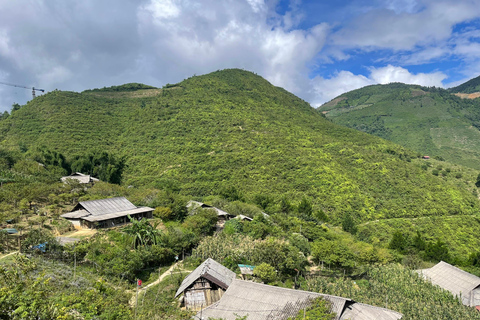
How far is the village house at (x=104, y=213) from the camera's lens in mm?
26219

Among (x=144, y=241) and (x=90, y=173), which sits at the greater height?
(x=90, y=173)

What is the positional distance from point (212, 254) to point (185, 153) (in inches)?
1721

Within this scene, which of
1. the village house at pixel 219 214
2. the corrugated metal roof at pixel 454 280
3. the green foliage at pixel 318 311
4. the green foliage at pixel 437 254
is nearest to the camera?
the green foliage at pixel 318 311

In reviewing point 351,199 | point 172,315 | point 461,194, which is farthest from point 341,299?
point 461,194

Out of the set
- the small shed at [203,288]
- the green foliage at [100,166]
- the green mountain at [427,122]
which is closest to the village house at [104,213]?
the small shed at [203,288]

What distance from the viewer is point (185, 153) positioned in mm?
65875

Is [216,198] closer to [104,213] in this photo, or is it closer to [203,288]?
[104,213]

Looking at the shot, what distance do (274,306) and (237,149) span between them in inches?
2055

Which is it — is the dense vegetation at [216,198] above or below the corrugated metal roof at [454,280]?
above

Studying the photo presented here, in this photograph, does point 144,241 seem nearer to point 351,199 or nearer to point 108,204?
point 108,204

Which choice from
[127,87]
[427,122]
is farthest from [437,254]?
[427,122]

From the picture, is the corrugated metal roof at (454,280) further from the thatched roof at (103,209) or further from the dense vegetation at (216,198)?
the thatched roof at (103,209)

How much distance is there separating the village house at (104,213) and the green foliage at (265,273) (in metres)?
12.9

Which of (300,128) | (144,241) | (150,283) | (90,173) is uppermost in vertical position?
(300,128)
